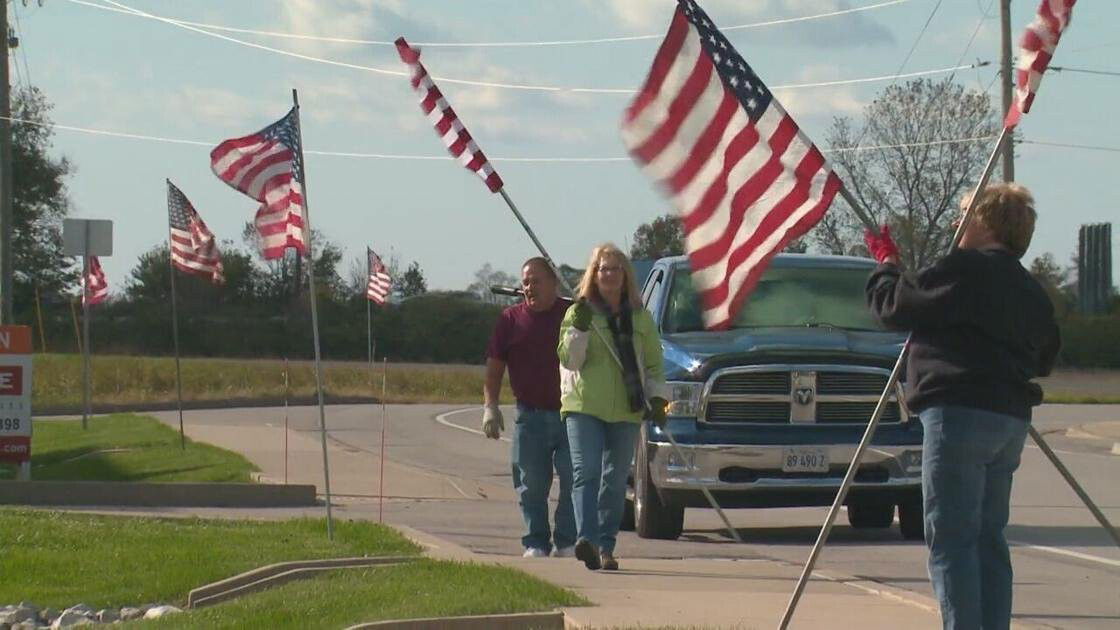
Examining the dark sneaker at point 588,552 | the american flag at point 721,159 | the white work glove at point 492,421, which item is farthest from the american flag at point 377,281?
the american flag at point 721,159

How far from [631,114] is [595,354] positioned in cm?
296

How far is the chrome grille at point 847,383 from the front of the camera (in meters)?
13.0

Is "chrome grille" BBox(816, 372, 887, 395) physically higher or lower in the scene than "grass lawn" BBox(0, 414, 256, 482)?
higher

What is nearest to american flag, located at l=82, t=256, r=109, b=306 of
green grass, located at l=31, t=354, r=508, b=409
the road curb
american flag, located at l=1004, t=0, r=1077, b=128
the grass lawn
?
green grass, located at l=31, t=354, r=508, b=409

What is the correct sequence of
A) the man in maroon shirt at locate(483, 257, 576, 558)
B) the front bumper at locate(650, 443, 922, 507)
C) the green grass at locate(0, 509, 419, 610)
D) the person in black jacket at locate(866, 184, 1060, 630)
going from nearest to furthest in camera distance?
the person in black jacket at locate(866, 184, 1060, 630)
the green grass at locate(0, 509, 419, 610)
the man in maroon shirt at locate(483, 257, 576, 558)
the front bumper at locate(650, 443, 922, 507)

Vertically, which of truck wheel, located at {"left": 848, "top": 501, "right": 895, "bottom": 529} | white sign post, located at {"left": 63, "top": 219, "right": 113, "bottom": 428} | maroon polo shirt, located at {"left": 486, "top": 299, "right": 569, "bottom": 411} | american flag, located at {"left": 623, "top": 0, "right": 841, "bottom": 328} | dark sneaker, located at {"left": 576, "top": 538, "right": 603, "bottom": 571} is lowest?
truck wheel, located at {"left": 848, "top": 501, "right": 895, "bottom": 529}

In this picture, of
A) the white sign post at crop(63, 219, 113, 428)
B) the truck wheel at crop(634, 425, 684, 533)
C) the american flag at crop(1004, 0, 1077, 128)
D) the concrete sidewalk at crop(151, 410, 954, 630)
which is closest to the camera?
the american flag at crop(1004, 0, 1077, 128)

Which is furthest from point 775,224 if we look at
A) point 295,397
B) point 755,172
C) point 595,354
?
point 295,397

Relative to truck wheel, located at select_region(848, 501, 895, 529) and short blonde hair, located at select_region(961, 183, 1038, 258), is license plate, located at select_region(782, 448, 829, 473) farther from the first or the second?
short blonde hair, located at select_region(961, 183, 1038, 258)

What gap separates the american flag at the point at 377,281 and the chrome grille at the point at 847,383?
91.7ft

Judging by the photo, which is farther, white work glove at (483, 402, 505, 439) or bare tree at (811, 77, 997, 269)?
bare tree at (811, 77, 997, 269)

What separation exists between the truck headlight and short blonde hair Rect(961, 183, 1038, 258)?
611 cm

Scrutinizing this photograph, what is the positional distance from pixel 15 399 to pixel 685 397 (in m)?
9.29

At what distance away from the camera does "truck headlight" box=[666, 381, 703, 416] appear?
1302cm
